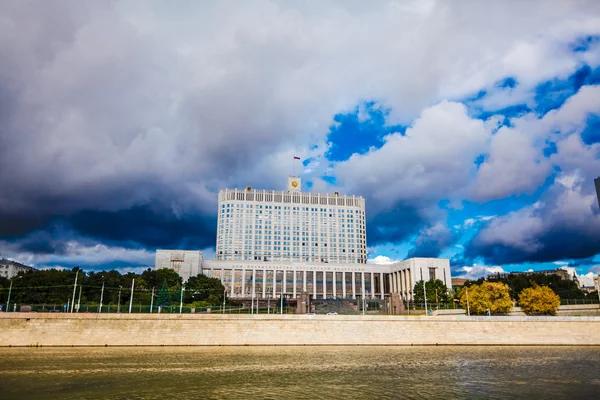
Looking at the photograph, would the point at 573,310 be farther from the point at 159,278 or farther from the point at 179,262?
the point at 179,262

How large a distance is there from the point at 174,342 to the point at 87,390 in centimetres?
3249

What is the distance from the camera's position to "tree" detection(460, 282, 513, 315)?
85.0 m

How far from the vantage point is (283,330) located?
6362 centimetres

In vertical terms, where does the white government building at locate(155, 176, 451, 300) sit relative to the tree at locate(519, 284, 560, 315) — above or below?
above

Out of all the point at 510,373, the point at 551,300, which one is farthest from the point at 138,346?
the point at 551,300

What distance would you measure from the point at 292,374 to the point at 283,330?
1073 inches

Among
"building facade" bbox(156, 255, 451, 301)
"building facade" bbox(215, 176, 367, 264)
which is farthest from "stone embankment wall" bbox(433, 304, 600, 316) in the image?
"building facade" bbox(215, 176, 367, 264)

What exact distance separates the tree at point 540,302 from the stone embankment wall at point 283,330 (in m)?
21.2

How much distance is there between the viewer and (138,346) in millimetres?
59938

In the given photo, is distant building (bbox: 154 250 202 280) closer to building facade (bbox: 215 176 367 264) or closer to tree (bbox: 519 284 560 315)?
building facade (bbox: 215 176 367 264)

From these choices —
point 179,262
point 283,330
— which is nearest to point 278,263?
point 179,262

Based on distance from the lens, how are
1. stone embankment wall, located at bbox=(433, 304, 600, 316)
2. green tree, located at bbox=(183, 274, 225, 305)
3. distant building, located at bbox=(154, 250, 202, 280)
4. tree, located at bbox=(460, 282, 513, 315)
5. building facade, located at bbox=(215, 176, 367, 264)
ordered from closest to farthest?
tree, located at bbox=(460, 282, 513, 315) < stone embankment wall, located at bbox=(433, 304, 600, 316) < green tree, located at bbox=(183, 274, 225, 305) < distant building, located at bbox=(154, 250, 202, 280) < building facade, located at bbox=(215, 176, 367, 264)

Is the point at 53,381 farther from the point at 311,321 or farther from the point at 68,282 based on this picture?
the point at 68,282

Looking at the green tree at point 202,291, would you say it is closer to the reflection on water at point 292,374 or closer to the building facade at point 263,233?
the building facade at point 263,233
